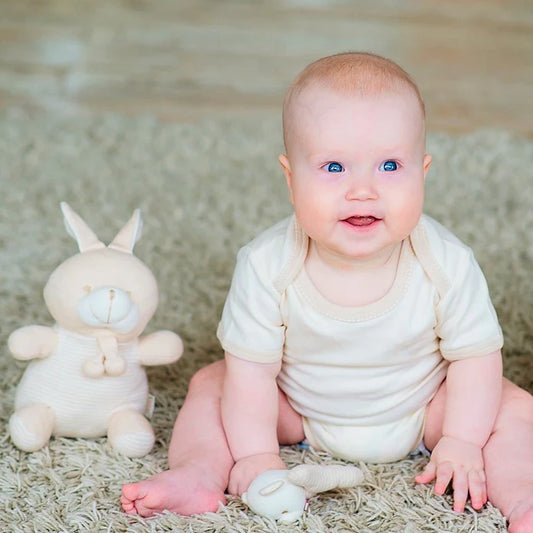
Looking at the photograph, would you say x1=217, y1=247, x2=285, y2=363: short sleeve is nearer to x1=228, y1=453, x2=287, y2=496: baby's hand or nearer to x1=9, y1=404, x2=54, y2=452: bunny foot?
x1=228, y1=453, x2=287, y2=496: baby's hand

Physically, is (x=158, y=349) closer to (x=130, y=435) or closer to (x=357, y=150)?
(x=130, y=435)

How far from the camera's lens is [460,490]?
1.19 m

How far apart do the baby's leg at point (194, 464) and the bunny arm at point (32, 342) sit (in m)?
0.19

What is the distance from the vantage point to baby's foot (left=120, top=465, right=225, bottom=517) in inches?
45.7

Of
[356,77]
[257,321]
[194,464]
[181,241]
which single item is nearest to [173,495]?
[194,464]

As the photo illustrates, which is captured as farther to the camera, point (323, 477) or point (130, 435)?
point (130, 435)

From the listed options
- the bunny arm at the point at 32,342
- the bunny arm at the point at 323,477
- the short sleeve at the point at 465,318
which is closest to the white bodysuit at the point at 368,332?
the short sleeve at the point at 465,318

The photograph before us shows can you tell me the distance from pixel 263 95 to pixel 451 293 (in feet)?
5.57

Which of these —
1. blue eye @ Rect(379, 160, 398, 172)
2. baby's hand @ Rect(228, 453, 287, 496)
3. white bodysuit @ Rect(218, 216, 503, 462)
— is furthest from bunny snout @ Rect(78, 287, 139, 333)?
blue eye @ Rect(379, 160, 398, 172)

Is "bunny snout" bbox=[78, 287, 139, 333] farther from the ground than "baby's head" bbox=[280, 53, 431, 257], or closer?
closer

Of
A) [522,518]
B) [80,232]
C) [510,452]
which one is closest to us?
[522,518]

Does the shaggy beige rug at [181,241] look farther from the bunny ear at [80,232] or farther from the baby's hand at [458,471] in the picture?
the bunny ear at [80,232]

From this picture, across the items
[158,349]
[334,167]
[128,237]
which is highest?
[334,167]

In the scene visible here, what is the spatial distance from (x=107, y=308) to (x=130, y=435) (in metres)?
0.17
